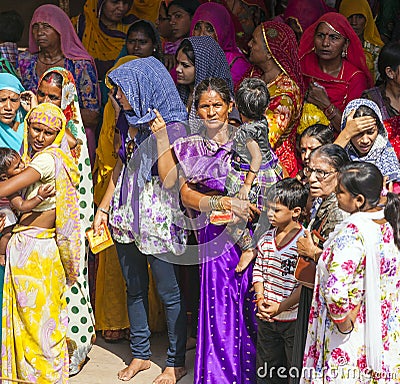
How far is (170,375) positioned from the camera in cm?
497

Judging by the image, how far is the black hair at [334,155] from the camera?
3.97 m

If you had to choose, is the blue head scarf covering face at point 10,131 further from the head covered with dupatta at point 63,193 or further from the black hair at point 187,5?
the black hair at point 187,5

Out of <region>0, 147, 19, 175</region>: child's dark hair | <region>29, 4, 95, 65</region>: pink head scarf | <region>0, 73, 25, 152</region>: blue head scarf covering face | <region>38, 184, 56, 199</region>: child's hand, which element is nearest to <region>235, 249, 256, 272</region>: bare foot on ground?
<region>38, 184, 56, 199</region>: child's hand

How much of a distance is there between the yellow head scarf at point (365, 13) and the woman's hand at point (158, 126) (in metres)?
1.84

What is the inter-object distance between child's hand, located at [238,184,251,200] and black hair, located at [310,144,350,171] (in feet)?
1.42

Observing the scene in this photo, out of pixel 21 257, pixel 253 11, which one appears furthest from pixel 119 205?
pixel 253 11

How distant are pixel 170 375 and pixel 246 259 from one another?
3.20 ft

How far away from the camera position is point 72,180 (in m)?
4.66

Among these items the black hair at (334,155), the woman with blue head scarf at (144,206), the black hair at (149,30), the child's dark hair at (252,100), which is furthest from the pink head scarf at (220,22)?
the black hair at (334,155)

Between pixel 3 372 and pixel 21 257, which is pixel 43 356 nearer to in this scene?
pixel 3 372

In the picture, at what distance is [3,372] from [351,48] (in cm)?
265

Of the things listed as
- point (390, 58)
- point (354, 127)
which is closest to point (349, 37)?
point (390, 58)

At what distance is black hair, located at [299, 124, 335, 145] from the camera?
4.51 meters

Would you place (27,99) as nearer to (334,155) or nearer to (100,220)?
(100,220)
